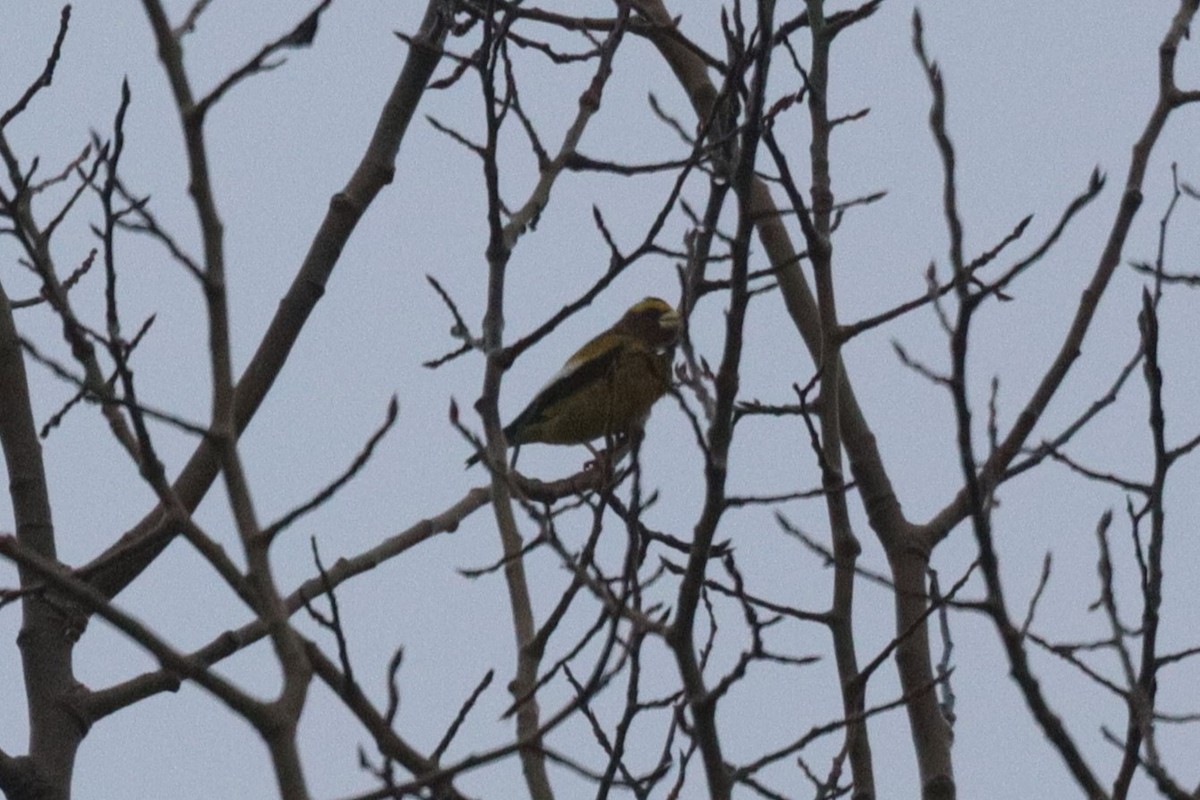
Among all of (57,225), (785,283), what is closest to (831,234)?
(785,283)

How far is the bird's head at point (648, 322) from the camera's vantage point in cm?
998

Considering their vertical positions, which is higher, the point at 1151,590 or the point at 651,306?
the point at 651,306

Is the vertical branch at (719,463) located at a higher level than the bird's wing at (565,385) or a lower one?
lower

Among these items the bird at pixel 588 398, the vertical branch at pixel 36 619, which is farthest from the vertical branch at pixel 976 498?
the bird at pixel 588 398

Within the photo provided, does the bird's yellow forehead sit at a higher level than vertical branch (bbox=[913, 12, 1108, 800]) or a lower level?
higher

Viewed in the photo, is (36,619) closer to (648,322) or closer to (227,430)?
(227,430)

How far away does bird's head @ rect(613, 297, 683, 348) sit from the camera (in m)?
9.98

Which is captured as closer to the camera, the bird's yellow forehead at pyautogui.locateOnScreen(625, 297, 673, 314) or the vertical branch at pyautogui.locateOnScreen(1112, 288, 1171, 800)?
the vertical branch at pyautogui.locateOnScreen(1112, 288, 1171, 800)

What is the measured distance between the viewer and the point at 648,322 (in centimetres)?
1014

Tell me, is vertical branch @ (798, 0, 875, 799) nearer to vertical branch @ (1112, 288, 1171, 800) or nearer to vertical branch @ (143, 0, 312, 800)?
vertical branch @ (1112, 288, 1171, 800)

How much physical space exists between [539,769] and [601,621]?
333 mm

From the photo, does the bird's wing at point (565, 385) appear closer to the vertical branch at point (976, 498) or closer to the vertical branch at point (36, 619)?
the vertical branch at point (36, 619)

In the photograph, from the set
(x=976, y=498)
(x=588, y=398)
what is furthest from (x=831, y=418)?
(x=588, y=398)

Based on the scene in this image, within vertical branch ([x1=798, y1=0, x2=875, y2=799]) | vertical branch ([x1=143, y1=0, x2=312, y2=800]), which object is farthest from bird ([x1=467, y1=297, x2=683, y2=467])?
vertical branch ([x1=143, y1=0, x2=312, y2=800])
